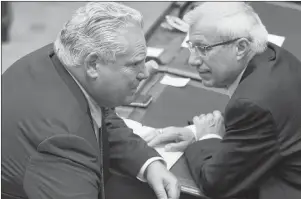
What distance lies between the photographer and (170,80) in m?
3.01

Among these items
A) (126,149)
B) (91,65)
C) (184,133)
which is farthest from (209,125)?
(91,65)

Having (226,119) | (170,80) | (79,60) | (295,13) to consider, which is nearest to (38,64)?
(79,60)

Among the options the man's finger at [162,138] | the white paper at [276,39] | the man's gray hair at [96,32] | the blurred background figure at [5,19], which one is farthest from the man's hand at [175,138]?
the blurred background figure at [5,19]

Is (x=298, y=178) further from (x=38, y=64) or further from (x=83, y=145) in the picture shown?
(x=38, y=64)

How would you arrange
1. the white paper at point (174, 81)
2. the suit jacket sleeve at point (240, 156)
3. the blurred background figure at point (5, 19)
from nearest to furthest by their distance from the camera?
the suit jacket sleeve at point (240, 156), the white paper at point (174, 81), the blurred background figure at point (5, 19)

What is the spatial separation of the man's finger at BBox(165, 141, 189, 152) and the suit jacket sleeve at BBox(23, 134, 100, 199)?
0.74m

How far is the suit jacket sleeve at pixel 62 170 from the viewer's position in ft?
5.87

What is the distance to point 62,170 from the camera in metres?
1.79

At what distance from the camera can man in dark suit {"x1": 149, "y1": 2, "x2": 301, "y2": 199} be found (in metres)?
2.15

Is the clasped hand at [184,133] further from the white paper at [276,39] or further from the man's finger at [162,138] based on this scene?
the white paper at [276,39]

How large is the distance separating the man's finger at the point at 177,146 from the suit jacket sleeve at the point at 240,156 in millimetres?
146

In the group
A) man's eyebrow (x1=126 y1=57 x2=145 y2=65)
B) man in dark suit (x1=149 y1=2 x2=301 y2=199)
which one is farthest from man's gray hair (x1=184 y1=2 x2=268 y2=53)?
man's eyebrow (x1=126 y1=57 x2=145 y2=65)

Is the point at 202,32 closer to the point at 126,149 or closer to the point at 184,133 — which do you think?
the point at 184,133

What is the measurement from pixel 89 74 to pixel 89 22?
18 centimetres
